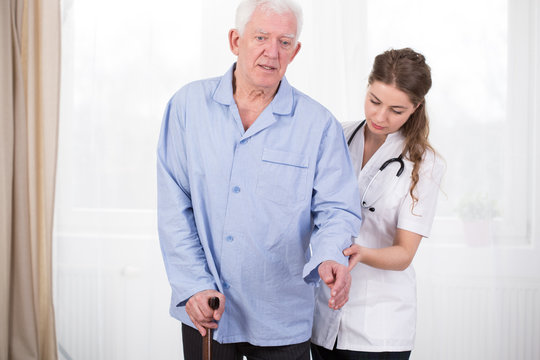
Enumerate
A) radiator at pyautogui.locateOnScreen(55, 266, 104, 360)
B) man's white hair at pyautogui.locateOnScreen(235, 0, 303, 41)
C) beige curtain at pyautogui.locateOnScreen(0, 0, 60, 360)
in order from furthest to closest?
radiator at pyautogui.locateOnScreen(55, 266, 104, 360), beige curtain at pyautogui.locateOnScreen(0, 0, 60, 360), man's white hair at pyautogui.locateOnScreen(235, 0, 303, 41)

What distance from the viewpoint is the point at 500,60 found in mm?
2492

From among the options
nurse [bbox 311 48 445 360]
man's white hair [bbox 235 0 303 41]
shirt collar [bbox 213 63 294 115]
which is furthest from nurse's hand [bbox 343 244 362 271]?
man's white hair [bbox 235 0 303 41]

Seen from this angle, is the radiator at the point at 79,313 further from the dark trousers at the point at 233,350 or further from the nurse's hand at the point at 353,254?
the nurse's hand at the point at 353,254

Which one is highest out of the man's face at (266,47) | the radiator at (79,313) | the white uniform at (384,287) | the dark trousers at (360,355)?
the man's face at (266,47)

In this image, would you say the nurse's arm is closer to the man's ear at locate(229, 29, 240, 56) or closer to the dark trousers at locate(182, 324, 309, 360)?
the dark trousers at locate(182, 324, 309, 360)

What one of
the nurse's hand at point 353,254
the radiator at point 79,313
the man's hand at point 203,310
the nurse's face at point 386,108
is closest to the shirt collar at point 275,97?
the nurse's face at point 386,108

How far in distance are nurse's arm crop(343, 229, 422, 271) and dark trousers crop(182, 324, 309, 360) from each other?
11.8 inches

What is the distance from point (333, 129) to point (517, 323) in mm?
1744

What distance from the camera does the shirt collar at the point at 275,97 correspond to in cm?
140

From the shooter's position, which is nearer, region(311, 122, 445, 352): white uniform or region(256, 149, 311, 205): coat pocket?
region(256, 149, 311, 205): coat pocket

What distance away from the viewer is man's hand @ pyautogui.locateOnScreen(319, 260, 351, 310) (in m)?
1.22

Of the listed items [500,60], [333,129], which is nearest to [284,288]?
[333,129]

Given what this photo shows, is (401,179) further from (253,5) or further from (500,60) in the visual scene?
(500,60)

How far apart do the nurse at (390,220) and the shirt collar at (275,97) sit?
0.31 m
